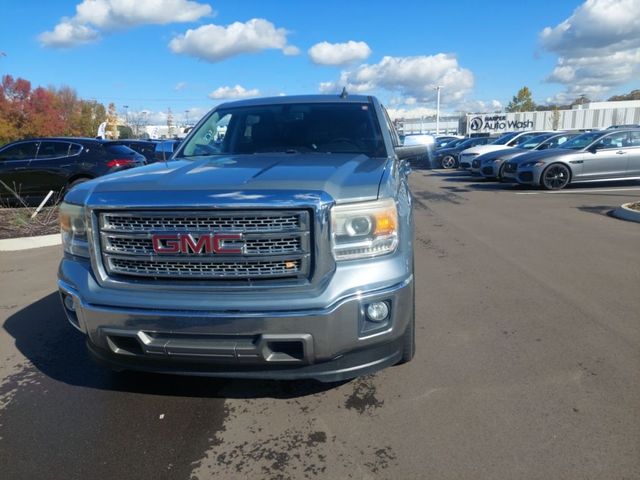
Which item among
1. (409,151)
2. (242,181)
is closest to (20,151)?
(409,151)

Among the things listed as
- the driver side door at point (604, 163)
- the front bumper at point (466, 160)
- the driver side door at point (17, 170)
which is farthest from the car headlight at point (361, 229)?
the front bumper at point (466, 160)

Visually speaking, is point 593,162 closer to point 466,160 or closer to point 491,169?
point 491,169

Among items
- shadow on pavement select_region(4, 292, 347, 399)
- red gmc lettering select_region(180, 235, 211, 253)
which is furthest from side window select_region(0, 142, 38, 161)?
red gmc lettering select_region(180, 235, 211, 253)

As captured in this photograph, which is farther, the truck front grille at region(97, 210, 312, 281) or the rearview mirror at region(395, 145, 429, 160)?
the rearview mirror at region(395, 145, 429, 160)

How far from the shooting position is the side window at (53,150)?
11.2 m

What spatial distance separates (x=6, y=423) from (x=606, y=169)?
1443 cm

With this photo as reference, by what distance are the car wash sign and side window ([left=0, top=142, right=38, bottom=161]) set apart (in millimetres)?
56551

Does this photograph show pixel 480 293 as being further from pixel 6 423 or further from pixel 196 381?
pixel 6 423

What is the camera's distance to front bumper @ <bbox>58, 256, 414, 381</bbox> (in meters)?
2.44

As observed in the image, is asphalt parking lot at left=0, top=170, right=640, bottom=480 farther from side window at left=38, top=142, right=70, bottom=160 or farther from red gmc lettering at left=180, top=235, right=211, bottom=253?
side window at left=38, top=142, right=70, bottom=160

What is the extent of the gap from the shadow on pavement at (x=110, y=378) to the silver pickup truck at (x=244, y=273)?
534 millimetres

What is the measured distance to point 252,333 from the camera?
8.04 feet

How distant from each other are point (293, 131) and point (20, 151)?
985cm

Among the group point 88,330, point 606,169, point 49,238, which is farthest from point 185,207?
point 606,169
